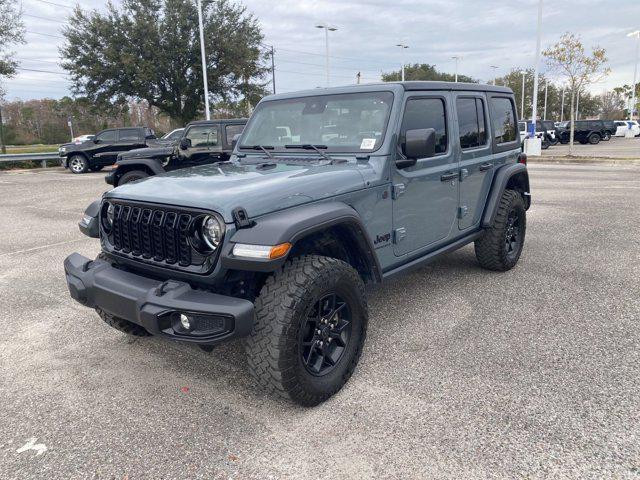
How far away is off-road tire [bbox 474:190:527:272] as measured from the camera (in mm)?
4895

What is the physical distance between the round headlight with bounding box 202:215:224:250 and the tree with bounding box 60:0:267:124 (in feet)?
85.8

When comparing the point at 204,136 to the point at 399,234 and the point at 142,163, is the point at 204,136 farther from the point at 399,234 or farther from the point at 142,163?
the point at 399,234

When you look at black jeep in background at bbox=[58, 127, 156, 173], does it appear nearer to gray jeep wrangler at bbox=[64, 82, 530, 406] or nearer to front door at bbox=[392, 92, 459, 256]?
gray jeep wrangler at bbox=[64, 82, 530, 406]

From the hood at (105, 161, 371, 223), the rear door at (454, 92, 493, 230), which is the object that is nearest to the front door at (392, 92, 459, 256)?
the rear door at (454, 92, 493, 230)

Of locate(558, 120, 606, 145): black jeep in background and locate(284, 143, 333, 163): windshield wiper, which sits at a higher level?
locate(558, 120, 606, 145): black jeep in background

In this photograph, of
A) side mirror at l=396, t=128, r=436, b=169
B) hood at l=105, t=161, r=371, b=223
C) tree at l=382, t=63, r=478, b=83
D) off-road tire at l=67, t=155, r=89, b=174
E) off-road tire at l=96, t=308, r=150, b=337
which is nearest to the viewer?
hood at l=105, t=161, r=371, b=223

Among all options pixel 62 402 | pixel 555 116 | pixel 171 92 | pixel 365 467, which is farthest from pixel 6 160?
pixel 555 116

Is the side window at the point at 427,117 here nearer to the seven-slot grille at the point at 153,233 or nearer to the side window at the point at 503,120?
the side window at the point at 503,120

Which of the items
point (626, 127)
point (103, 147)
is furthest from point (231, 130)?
point (626, 127)

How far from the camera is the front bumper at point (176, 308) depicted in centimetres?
244

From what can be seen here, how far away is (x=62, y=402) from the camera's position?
2.98 m

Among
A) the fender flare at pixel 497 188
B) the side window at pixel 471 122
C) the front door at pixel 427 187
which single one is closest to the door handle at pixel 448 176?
the front door at pixel 427 187

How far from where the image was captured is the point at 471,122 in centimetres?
455

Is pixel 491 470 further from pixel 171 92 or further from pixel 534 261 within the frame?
pixel 171 92
